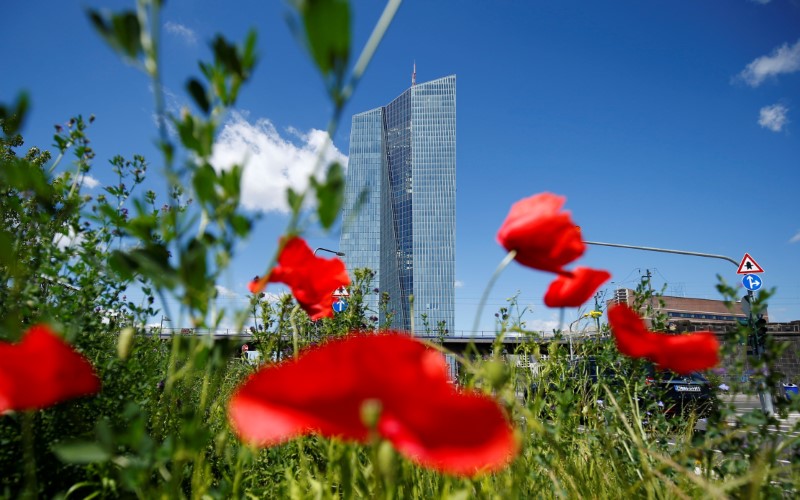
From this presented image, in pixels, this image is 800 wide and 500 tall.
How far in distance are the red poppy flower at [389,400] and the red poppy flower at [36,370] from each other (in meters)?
0.27

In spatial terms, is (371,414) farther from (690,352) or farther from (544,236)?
(690,352)

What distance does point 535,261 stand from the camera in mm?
644

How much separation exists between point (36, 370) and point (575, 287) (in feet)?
2.23

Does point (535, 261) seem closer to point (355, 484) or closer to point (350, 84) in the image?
point (350, 84)

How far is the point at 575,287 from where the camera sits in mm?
690

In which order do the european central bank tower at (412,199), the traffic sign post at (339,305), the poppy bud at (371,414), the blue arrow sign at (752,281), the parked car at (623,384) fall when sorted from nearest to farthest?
the poppy bud at (371,414), the parked car at (623,384), the traffic sign post at (339,305), the blue arrow sign at (752,281), the european central bank tower at (412,199)

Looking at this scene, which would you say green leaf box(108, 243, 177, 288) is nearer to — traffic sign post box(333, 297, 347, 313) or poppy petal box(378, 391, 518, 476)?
poppy petal box(378, 391, 518, 476)

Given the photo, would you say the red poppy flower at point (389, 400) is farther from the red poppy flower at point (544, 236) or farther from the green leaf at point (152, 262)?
the red poppy flower at point (544, 236)

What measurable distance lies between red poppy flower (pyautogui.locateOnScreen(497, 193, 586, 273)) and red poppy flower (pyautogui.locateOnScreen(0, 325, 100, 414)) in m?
0.55

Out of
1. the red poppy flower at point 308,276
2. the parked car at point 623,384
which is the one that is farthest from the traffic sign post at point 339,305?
the red poppy flower at point 308,276

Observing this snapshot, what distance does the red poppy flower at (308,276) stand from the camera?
A: 2.19ft

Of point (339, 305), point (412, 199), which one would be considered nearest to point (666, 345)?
point (339, 305)

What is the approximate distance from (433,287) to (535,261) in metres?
96.4

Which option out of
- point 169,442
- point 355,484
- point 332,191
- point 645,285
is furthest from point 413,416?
point 645,285
